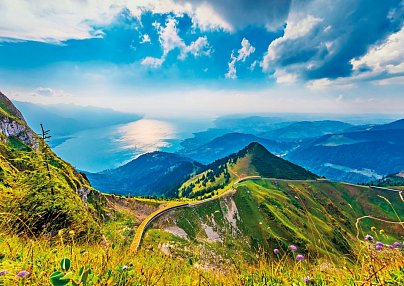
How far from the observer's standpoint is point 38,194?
612cm

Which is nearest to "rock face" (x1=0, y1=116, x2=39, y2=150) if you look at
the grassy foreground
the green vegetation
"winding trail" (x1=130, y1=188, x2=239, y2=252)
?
"winding trail" (x1=130, y1=188, x2=239, y2=252)

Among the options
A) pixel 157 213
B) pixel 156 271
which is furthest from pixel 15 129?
pixel 156 271

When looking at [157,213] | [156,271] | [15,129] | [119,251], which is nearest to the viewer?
[156,271]

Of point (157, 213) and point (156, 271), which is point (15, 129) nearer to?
point (157, 213)

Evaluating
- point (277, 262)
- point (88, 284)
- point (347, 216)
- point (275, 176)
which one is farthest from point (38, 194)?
point (275, 176)

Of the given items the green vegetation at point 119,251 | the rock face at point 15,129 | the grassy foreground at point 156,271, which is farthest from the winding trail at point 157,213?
the rock face at point 15,129

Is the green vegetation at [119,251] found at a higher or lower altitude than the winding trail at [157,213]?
higher

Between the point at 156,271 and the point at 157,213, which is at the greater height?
the point at 156,271

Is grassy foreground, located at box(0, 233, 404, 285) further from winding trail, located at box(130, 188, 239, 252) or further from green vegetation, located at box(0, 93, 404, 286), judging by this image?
winding trail, located at box(130, 188, 239, 252)

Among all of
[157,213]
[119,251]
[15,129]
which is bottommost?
[157,213]

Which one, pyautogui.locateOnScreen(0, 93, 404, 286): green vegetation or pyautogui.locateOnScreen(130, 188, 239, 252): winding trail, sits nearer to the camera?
pyautogui.locateOnScreen(0, 93, 404, 286): green vegetation

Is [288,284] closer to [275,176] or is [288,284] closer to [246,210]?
[246,210]

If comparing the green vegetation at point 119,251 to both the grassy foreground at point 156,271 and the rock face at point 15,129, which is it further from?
the rock face at point 15,129

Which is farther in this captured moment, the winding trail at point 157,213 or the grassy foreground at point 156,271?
the winding trail at point 157,213
